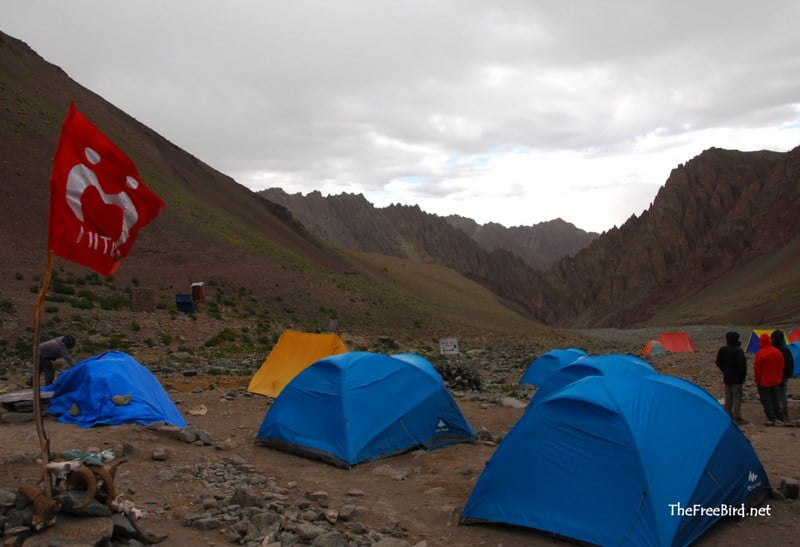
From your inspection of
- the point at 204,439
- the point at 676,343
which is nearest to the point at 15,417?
the point at 204,439

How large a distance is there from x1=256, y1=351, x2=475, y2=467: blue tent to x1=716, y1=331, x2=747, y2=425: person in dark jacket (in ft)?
16.6

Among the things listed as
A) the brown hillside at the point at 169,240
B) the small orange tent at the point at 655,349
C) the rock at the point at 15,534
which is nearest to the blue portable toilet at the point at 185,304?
the brown hillside at the point at 169,240

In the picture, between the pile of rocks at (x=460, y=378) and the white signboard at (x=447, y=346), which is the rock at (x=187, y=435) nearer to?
the pile of rocks at (x=460, y=378)

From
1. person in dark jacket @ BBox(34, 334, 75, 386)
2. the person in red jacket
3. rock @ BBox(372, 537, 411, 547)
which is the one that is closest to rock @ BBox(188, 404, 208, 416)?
person in dark jacket @ BBox(34, 334, 75, 386)

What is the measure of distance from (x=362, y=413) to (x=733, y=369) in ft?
23.4

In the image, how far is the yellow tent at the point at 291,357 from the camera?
1617 centimetres

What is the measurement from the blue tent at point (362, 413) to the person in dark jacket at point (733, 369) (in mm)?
5063

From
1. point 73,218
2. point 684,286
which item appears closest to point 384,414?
point 73,218

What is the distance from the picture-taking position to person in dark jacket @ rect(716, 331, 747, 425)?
481 inches

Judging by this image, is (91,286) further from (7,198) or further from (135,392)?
(135,392)

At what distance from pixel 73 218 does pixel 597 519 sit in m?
5.91

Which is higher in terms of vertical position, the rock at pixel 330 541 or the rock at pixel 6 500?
the rock at pixel 6 500

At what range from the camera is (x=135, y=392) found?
35.9ft

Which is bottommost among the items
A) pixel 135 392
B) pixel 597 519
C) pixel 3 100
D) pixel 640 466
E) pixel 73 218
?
pixel 597 519
